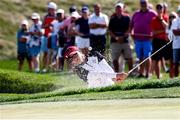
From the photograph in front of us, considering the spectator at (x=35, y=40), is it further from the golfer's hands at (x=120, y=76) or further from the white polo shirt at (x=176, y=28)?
the golfer's hands at (x=120, y=76)

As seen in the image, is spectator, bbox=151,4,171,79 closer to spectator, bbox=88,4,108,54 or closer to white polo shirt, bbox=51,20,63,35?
spectator, bbox=88,4,108,54

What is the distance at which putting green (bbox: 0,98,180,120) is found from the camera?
411 inches

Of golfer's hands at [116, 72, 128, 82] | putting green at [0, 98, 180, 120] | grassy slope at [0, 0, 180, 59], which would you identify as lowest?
putting green at [0, 98, 180, 120]

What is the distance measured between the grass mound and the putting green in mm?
5107

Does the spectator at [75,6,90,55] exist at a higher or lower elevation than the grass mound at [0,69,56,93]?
higher

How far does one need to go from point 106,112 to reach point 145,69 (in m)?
10.1

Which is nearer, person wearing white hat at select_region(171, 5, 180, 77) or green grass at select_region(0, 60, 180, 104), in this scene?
green grass at select_region(0, 60, 180, 104)

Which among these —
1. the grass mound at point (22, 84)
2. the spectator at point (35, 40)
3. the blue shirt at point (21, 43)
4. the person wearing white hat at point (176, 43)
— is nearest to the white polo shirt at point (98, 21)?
the person wearing white hat at point (176, 43)

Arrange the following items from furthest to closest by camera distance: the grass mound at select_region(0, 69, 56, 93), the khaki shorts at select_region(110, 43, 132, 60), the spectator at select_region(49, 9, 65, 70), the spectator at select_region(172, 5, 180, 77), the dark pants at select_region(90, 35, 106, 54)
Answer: the spectator at select_region(49, 9, 65, 70) < the dark pants at select_region(90, 35, 106, 54) < the khaki shorts at select_region(110, 43, 132, 60) < the spectator at select_region(172, 5, 180, 77) < the grass mound at select_region(0, 69, 56, 93)

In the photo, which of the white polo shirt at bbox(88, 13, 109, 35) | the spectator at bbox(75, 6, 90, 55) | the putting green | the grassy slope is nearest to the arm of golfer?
the putting green

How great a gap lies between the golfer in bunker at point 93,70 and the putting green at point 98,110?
2.93 m

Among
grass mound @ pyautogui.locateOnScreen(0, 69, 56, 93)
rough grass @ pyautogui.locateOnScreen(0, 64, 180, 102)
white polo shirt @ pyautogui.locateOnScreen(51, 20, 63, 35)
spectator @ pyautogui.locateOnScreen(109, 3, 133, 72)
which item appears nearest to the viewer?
rough grass @ pyautogui.locateOnScreen(0, 64, 180, 102)

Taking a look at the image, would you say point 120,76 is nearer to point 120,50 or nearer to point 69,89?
point 69,89

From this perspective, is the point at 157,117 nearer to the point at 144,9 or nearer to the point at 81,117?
the point at 81,117
